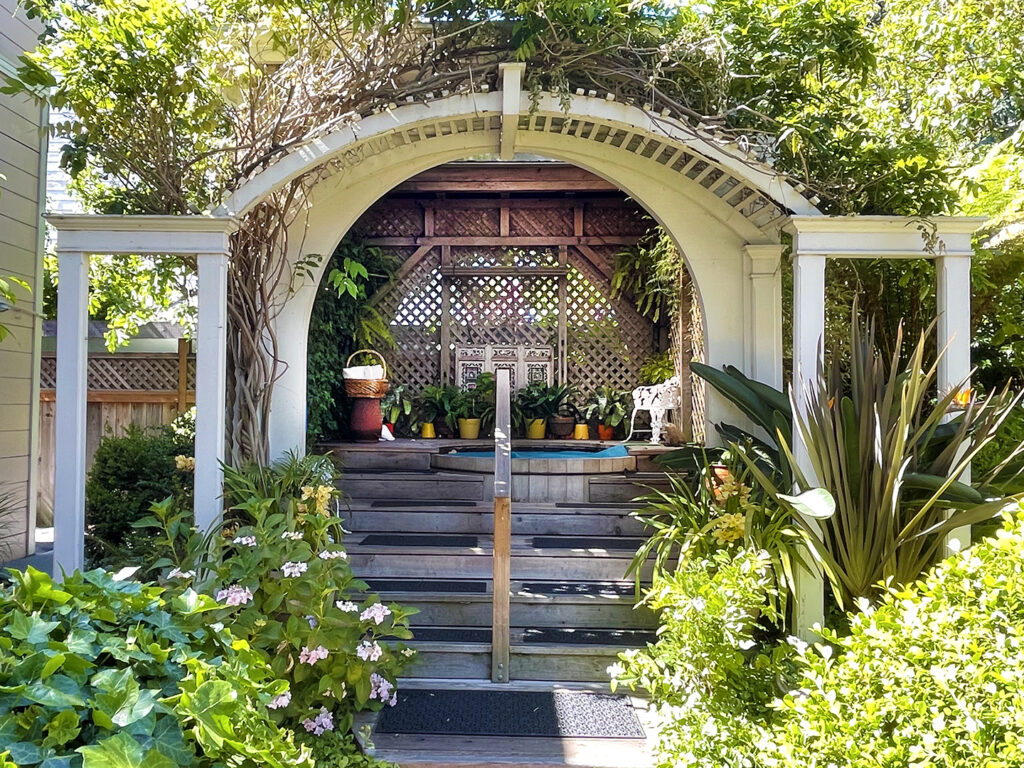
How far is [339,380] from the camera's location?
5.98 meters

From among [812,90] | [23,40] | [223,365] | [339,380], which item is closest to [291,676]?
[223,365]

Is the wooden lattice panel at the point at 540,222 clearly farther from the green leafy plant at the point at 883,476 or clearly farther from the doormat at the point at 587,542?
the green leafy plant at the point at 883,476

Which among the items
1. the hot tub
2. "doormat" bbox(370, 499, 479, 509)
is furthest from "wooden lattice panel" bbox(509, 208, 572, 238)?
"doormat" bbox(370, 499, 479, 509)

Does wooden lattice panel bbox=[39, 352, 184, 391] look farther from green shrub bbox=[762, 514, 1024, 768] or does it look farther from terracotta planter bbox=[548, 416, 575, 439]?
green shrub bbox=[762, 514, 1024, 768]

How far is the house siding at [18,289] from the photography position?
4242 millimetres

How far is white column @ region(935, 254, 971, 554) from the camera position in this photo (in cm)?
283

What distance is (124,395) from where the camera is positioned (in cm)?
603

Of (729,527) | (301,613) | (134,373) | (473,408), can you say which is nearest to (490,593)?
(301,613)

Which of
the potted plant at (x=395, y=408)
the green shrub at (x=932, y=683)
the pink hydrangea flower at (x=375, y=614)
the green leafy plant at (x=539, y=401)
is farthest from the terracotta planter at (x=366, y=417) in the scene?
the green shrub at (x=932, y=683)

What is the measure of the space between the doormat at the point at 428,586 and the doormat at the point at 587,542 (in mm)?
491

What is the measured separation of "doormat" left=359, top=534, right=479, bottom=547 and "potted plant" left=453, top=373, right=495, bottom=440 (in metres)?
2.74

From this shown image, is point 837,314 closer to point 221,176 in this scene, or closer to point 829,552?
point 829,552

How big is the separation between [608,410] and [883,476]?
14.2 feet

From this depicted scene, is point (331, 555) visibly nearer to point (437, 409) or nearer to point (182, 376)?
point (182, 376)
